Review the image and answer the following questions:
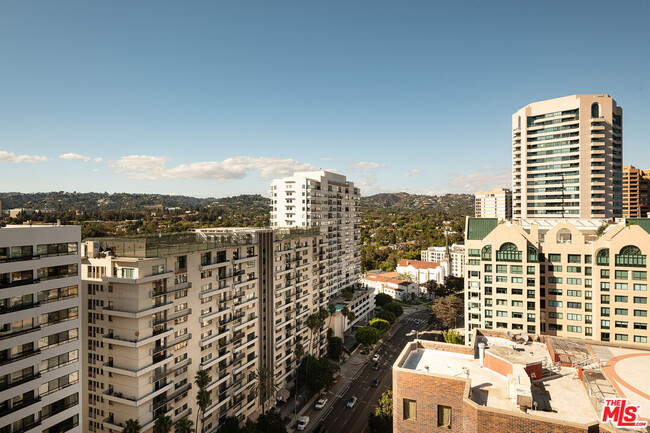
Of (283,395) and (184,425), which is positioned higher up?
(184,425)

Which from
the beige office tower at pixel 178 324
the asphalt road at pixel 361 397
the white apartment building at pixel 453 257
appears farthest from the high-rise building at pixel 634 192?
the beige office tower at pixel 178 324

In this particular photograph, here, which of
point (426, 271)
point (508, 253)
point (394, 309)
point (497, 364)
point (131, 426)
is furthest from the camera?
point (426, 271)

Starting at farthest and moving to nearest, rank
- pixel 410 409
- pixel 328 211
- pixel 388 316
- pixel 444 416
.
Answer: pixel 388 316
pixel 328 211
pixel 410 409
pixel 444 416

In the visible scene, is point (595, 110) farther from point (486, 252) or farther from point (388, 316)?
point (388, 316)

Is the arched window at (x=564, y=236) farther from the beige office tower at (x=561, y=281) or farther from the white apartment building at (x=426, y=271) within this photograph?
the white apartment building at (x=426, y=271)

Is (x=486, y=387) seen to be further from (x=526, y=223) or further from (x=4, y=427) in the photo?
(x=526, y=223)

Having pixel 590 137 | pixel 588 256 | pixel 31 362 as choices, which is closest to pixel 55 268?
pixel 31 362

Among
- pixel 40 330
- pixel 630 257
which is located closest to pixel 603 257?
pixel 630 257
